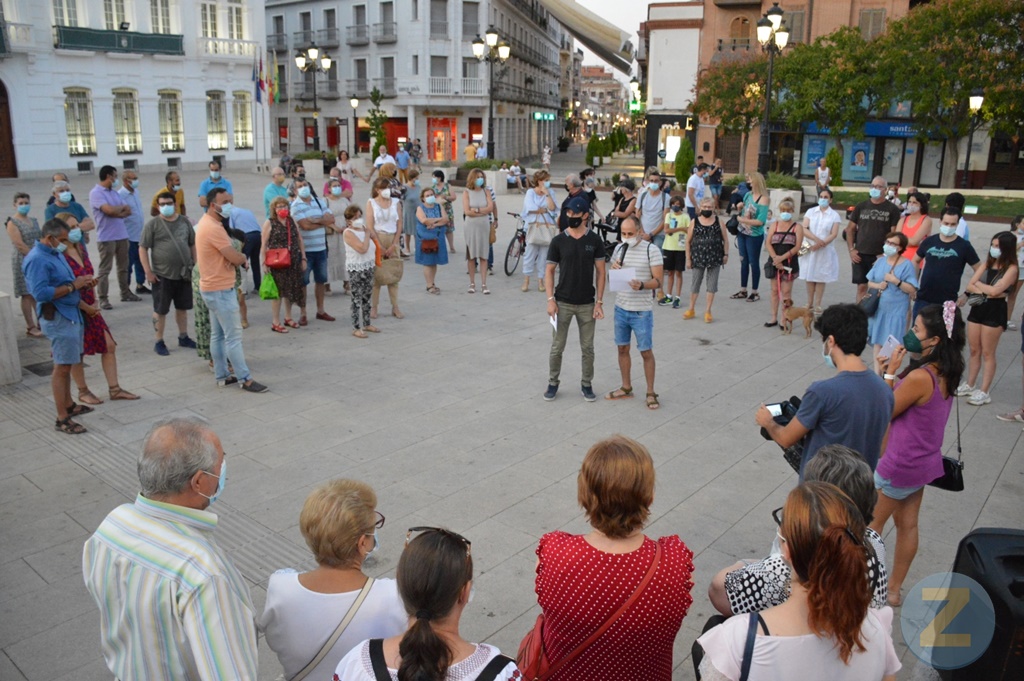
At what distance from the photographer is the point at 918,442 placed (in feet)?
14.3

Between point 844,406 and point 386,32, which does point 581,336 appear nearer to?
point 844,406

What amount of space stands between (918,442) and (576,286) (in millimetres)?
3937

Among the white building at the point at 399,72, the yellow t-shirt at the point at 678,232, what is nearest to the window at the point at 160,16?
the white building at the point at 399,72

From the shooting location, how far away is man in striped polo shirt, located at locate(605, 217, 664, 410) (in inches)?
302

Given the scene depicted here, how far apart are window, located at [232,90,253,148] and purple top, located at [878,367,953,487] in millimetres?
42721

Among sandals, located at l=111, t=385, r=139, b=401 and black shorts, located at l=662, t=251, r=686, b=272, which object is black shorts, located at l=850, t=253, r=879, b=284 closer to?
black shorts, located at l=662, t=251, r=686, b=272

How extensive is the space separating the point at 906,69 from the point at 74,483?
3339 cm

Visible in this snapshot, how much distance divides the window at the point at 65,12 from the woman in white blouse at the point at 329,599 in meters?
38.7

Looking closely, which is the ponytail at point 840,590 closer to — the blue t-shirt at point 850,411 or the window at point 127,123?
the blue t-shirt at point 850,411

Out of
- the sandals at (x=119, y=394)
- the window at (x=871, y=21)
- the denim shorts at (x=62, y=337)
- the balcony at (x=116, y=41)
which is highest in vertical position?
the window at (x=871, y=21)

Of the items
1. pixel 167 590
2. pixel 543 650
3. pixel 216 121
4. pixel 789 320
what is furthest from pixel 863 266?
pixel 216 121

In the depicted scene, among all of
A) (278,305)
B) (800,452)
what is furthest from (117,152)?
(800,452)

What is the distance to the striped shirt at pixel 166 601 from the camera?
2.39 m

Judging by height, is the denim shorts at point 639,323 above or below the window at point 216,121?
below
